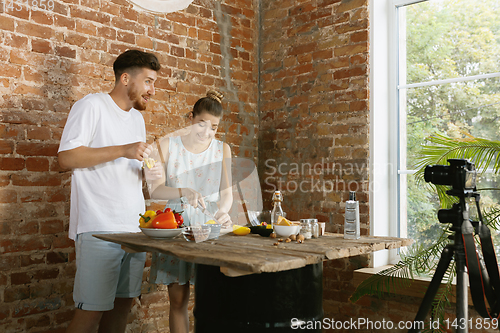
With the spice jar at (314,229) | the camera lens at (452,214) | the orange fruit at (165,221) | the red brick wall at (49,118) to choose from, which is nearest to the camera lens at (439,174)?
the camera lens at (452,214)

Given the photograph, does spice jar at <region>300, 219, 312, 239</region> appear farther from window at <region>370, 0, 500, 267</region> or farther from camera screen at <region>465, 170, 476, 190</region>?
window at <region>370, 0, 500, 267</region>

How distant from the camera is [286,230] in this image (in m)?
2.08

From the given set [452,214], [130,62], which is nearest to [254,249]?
[452,214]

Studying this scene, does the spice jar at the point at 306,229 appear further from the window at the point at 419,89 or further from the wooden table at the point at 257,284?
the window at the point at 419,89

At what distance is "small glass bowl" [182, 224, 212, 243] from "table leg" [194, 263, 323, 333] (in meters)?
0.14

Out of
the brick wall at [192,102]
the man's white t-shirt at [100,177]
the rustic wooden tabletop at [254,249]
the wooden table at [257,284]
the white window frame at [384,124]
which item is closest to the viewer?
the rustic wooden tabletop at [254,249]

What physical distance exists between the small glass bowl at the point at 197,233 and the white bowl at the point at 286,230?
34 centimetres

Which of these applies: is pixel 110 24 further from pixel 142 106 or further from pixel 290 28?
pixel 290 28

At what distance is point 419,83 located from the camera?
3.13 metres

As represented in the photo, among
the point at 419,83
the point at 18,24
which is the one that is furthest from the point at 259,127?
the point at 18,24

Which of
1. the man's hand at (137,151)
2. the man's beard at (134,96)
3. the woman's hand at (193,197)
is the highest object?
the man's beard at (134,96)

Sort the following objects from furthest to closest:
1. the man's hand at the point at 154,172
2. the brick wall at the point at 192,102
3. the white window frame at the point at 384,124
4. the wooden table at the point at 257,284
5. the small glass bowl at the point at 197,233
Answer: the white window frame at the point at 384,124, the brick wall at the point at 192,102, the man's hand at the point at 154,172, the small glass bowl at the point at 197,233, the wooden table at the point at 257,284

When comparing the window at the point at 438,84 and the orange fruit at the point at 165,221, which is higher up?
the window at the point at 438,84

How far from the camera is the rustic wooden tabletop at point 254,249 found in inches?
60.2
